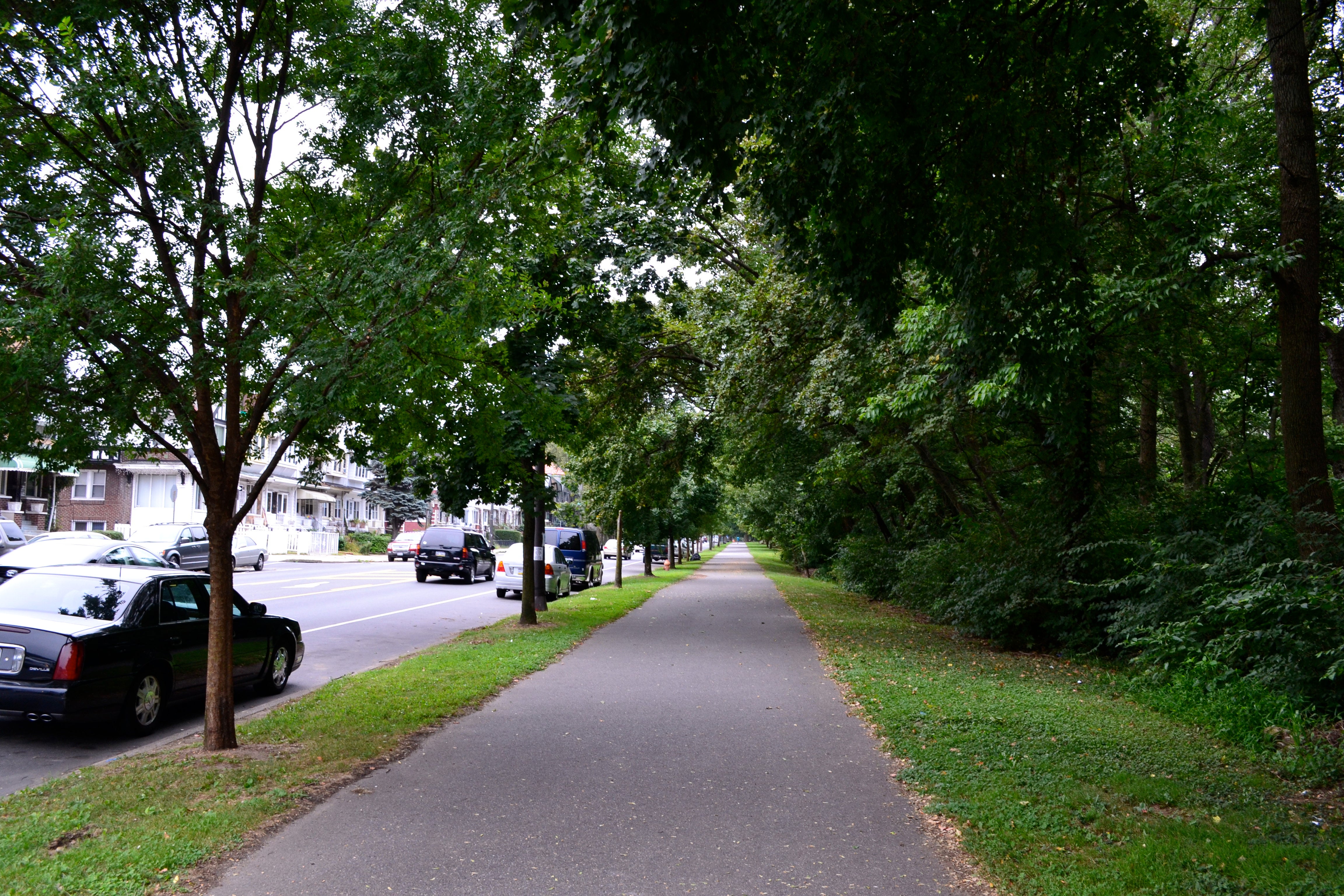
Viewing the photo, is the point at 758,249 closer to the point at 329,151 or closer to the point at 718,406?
the point at 718,406

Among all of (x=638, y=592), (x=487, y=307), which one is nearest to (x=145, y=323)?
(x=487, y=307)

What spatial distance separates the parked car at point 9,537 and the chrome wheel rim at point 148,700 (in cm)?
1920

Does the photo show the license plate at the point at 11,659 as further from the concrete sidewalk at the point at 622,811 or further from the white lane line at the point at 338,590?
the white lane line at the point at 338,590

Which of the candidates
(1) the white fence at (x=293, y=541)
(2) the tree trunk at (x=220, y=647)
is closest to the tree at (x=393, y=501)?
(1) the white fence at (x=293, y=541)

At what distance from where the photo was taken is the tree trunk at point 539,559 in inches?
684

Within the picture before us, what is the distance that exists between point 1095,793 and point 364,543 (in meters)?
53.0

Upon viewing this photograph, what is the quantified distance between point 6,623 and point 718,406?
1148cm

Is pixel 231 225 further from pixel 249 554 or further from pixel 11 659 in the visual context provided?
pixel 249 554

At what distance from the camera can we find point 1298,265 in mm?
8461

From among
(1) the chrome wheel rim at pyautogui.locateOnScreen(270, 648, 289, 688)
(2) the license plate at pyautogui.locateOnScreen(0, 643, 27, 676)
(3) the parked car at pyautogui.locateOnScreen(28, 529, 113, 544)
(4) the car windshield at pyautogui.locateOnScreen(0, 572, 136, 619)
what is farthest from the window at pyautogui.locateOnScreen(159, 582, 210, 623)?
(3) the parked car at pyautogui.locateOnScreen(28, 529, 113, 544)

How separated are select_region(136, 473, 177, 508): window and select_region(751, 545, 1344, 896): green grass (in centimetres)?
4458

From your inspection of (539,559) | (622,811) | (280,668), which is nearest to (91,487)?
(539,559)

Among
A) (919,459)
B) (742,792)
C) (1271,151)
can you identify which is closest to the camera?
(742,792)

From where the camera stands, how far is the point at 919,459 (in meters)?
18.2
